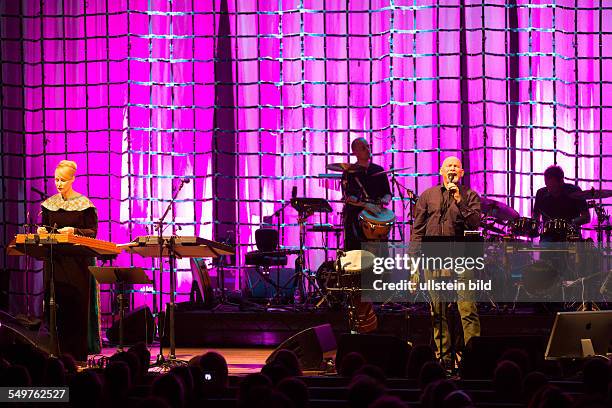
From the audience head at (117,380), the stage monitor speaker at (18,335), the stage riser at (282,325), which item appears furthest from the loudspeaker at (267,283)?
the audience head at (117,380)

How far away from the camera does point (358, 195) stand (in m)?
8.62

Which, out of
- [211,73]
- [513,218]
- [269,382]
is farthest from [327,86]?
[269,382]

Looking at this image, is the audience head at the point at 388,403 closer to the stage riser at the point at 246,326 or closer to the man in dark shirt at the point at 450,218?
the man in dark shirt at the point at 450,218

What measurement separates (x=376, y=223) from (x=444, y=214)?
1.27 meters

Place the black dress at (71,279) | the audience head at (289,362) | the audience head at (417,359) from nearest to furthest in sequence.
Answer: the audience head at (289,362) < the audience head at (417,359) < the black dress at (71,279)

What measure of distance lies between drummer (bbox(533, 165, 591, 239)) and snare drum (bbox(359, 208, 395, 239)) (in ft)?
5.44

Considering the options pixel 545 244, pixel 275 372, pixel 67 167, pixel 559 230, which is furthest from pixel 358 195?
pixel 275 372

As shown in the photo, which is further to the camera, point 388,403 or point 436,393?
point 436,393

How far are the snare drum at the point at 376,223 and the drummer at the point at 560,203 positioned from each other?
1.66 metres

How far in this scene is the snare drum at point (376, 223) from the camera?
8.36m

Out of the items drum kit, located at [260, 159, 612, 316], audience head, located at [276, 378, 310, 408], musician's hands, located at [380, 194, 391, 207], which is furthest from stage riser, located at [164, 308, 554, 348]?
audience head, located at [276, 378, 310, 408]

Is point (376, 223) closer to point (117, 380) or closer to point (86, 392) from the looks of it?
point (117, 380)

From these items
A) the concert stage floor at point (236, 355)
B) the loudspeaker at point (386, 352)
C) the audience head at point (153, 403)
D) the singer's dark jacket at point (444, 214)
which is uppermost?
the singer's dark jacket at point (444, 214)

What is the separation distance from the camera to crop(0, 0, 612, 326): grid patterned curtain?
1012cm
